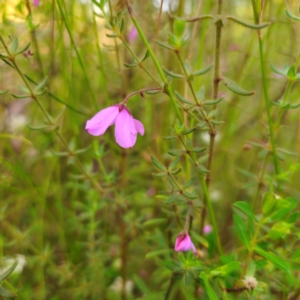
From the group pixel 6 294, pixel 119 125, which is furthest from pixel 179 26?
pixel 6 294

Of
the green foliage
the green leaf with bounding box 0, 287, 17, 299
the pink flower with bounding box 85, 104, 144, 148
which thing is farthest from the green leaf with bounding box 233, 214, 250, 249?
the green leaf with bounding box 0, 287, 17, 299

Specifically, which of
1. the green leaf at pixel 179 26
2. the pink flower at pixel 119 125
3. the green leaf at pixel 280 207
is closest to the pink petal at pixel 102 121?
the pink flower at pixel 119 125

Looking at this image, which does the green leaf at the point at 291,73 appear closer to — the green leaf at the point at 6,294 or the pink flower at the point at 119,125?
the pink flower at the point at 119,125

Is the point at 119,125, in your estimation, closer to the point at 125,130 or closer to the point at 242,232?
the point at 125,130

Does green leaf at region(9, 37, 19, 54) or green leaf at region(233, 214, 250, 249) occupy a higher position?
green leaf at region(9, 37, 19, 54)

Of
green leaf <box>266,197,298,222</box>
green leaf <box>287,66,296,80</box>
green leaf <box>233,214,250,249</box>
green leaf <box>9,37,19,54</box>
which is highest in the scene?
green leaf <box>9,37,19,54</box>

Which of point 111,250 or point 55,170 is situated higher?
point 55,170

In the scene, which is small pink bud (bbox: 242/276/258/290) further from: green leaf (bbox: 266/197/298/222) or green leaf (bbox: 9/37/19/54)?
green leaf (bbox: 9/37/19/54)

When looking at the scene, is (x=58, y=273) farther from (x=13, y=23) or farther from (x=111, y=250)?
(x=13, y=23)

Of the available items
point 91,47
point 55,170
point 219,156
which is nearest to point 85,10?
point 91,47
